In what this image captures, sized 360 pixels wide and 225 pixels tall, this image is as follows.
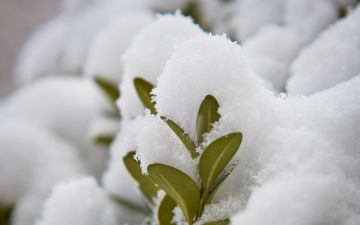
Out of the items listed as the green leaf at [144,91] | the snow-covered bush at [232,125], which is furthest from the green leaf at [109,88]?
the green leaf at [144,91]

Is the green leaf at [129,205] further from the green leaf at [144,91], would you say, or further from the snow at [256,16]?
the snow at [256,16]

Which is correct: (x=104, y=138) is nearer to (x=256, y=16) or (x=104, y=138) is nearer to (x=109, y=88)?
(x=109, y=88)

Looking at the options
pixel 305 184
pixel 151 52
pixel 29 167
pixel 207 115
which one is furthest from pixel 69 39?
pixel 305 184

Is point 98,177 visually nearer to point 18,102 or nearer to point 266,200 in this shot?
point 18,102

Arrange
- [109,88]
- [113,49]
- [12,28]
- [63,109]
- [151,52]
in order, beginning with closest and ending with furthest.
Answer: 1. [151,52]
2. [109,88]
3. [113,49]
4. [63,109]
5. [12,28]

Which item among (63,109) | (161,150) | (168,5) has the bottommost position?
(161,150)

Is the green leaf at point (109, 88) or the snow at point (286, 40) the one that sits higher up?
the green leaf at point (109, 88)

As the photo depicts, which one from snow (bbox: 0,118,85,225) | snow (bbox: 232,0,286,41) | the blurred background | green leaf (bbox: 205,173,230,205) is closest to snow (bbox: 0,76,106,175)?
snow (bbox: 0,118,85,225)
